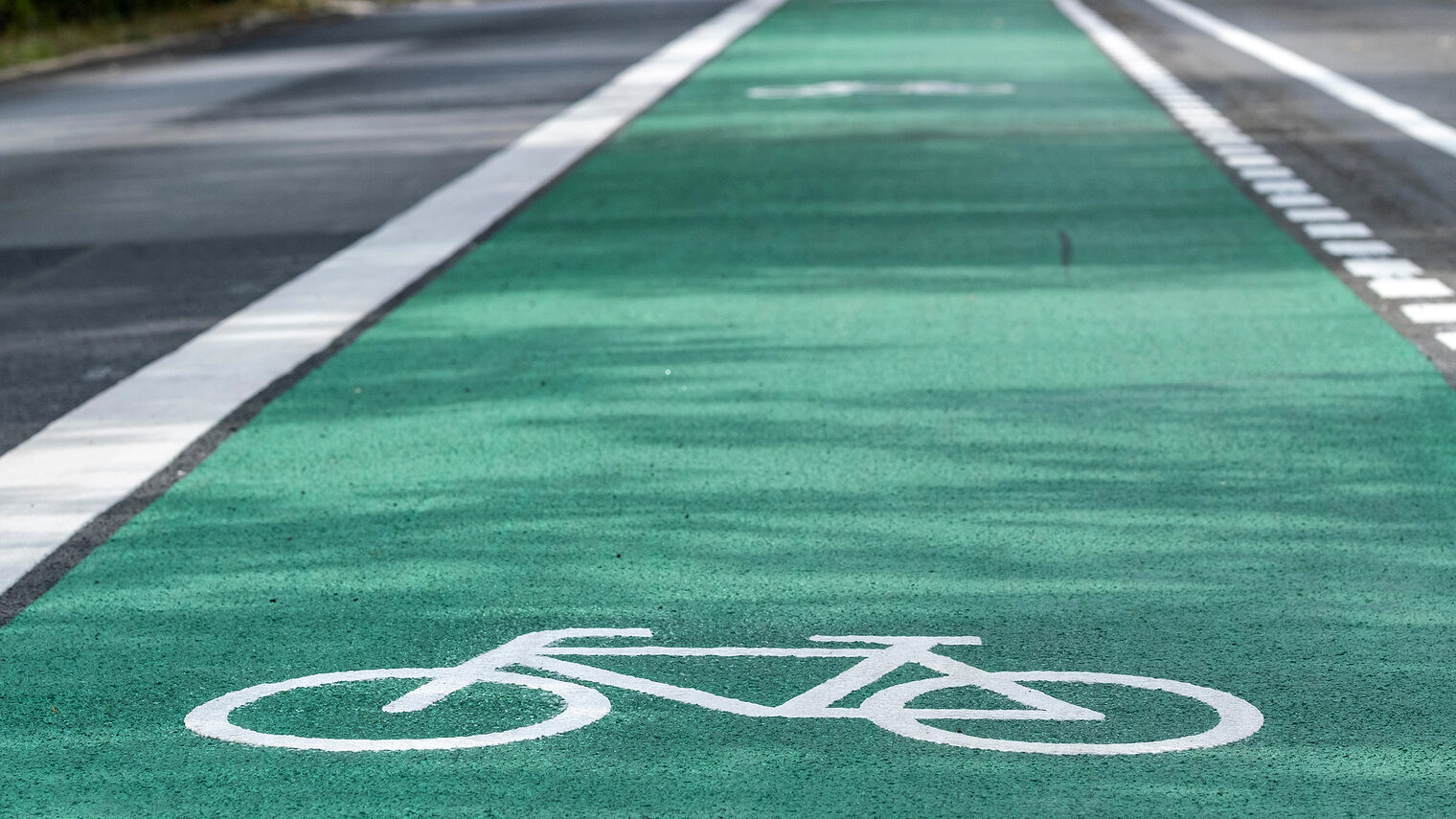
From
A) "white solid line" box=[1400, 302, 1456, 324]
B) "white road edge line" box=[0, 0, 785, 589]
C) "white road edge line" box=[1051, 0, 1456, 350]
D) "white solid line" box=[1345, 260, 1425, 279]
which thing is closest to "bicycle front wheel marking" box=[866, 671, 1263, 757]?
"white road edge line" box=[0, 0, 785, 589]

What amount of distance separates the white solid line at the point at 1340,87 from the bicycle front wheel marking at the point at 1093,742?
11.0m

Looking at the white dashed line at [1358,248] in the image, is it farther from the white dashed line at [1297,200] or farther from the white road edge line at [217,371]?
the white road edge line at [217,371]

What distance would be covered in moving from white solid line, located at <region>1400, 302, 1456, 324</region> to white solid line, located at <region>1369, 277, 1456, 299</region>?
0.20 m

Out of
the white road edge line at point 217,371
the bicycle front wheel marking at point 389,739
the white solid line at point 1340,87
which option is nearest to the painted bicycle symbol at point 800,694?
the bicycle front wheel marking at point 389,739

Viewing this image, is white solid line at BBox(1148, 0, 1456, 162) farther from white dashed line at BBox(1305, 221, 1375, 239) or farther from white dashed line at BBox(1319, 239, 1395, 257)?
white dashed line at BBox(1319, 239, 1395, 257)

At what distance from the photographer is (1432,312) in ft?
28.7

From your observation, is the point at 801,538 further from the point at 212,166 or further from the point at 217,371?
the point at 212,166

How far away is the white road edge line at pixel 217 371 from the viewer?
616 cm

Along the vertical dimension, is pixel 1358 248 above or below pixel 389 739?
below

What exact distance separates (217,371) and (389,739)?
4128 millimetres

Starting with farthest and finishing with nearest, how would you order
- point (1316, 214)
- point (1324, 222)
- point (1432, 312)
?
1. point (1316, 214)
2. point (1324, 222)
3. point (1432, 312)

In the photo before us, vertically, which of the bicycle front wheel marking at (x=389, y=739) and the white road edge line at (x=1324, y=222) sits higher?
the bicycle front wheel marking at (x=389, y=739)

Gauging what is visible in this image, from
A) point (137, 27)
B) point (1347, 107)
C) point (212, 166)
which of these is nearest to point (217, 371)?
point (212, 166)

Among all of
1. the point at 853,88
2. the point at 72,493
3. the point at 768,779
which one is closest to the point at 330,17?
the point at 853,88
